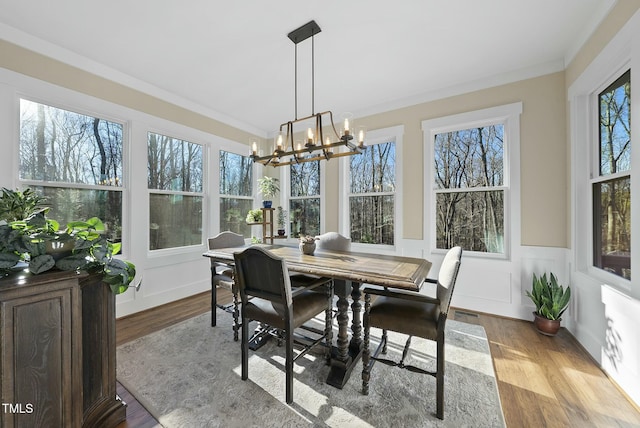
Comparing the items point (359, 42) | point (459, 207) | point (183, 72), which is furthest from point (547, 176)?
point (183, 72)

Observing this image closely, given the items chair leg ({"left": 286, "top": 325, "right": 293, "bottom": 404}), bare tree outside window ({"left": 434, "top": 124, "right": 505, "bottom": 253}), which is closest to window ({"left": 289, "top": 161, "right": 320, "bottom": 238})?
bare tree outside window ({"left": 434, "top": 124, "right": 505, "bottom": 253})

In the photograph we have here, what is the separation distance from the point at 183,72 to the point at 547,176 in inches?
172

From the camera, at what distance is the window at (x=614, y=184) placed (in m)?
1.97

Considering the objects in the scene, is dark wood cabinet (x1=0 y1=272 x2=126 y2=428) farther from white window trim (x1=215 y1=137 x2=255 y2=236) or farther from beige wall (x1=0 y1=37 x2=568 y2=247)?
white window trim (x1=215 y1=137 x2=255 y2=236)

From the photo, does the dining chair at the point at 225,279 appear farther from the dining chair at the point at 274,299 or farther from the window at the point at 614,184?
the window at the point at 614,184

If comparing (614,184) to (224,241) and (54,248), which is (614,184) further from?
(54,248)

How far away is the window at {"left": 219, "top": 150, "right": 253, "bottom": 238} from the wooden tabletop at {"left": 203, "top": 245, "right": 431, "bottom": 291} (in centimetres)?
195

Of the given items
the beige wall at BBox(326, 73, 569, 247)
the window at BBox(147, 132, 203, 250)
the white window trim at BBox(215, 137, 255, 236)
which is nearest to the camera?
the beige wall at BBox(326, 73, 569, 247)

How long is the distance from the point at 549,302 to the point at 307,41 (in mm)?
3557

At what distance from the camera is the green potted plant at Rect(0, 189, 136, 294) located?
116cm

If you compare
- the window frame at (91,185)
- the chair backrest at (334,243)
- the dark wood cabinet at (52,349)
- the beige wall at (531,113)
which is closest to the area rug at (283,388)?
the dark wood cabinet at (52,349)

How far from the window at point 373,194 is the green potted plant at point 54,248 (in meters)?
3.13

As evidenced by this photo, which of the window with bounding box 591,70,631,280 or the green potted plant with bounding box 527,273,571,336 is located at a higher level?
the window with bounding box 591,70,631,280

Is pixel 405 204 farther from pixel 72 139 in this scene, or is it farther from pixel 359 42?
pixel 72 139
